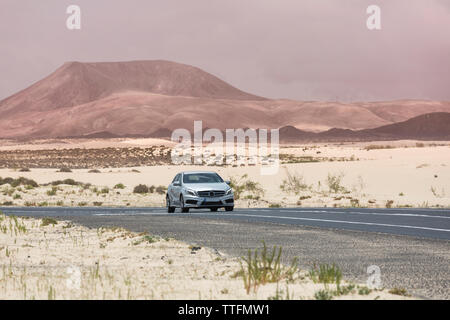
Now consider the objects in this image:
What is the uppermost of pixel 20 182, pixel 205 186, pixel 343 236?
pixel 20 182

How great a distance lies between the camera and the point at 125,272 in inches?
557

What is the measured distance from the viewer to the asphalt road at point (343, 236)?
45.7 feet

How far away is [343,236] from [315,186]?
35.7 metres

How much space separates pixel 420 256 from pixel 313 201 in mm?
25633

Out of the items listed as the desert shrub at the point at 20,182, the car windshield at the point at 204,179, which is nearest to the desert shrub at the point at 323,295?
the car windshield at the point at 204,179

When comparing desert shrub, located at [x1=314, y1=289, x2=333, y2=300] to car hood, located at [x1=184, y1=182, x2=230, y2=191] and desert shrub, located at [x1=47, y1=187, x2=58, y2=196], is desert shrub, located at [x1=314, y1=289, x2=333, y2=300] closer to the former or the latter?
car hood, located at [x1=184, y1=182, x2=230, y2=191]

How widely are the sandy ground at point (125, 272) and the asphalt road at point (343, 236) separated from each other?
3.59 feet

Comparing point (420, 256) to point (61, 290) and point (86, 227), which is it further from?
point (86, 227)

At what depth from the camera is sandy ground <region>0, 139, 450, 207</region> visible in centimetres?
4250

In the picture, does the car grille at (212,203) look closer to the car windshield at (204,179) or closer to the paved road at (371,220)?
the paved road at (371,220)

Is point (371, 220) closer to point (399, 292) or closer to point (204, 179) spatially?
point (204, 179)

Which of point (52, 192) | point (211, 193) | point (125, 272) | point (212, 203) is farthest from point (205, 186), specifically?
point (52, 192)

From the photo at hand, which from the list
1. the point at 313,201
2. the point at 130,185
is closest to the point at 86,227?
the point at 313,201

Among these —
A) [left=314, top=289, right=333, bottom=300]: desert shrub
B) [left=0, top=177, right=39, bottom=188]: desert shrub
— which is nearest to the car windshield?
[left=314, top=289, right=333, bottom=300]: desert shrub
